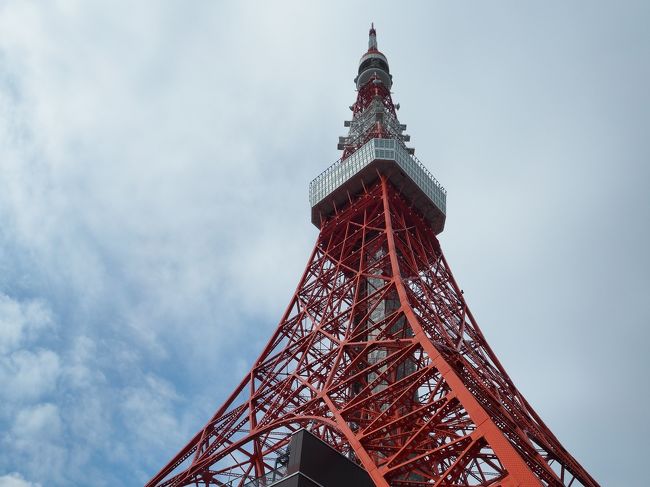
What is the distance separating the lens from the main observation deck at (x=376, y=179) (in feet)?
84.1

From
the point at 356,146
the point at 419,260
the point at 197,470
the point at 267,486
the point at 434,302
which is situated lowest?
the point at 267,486

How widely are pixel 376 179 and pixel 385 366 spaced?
770 cm

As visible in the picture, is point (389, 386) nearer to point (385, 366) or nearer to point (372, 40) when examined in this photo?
point (385, 366)

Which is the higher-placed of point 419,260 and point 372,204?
point 372,204

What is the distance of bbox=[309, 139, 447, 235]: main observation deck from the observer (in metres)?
25.6

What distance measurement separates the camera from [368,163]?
83.9ft

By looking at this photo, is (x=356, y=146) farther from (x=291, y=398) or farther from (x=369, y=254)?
(x=291, y=398)

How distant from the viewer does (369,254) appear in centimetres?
2381

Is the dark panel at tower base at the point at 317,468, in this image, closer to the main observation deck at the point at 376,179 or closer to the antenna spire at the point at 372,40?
the main observation deck at the point at 376,179

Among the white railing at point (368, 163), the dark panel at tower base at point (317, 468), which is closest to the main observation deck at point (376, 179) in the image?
the white railing at point (368, 163)

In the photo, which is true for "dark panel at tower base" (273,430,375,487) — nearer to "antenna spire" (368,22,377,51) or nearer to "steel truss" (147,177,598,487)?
"steel truss" (147,177,598,487)

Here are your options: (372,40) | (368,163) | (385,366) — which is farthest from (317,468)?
(372,40)

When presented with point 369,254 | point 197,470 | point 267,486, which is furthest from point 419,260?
point 267,486

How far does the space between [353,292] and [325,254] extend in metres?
3.26
